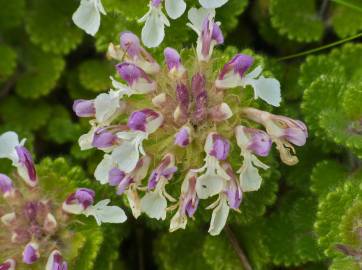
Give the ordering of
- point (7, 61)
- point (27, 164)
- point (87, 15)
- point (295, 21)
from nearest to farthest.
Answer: point (27, 164) → point (87, 15) → point (295, 21) → point (7, 61)

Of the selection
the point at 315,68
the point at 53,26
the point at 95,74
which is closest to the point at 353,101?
the point at 315,68

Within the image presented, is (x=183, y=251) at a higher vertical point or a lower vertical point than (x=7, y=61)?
lower

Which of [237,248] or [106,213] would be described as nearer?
[106,213]

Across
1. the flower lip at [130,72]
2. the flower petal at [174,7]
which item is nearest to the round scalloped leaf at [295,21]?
the flower petal at [174,7]

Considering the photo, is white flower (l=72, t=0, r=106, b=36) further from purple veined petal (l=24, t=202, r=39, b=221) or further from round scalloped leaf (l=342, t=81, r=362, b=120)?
round scalloped leaf (l=342, t=81, r=362, b=120)

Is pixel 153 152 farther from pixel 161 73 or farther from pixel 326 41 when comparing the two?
pixel 326 41

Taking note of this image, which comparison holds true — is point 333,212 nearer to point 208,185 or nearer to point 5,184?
point 208,185

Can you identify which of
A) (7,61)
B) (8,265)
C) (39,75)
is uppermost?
(8,265)

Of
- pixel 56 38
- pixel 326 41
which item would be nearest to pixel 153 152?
pixel 56 38
